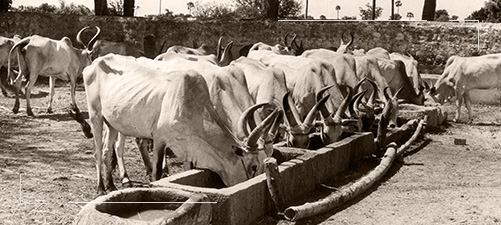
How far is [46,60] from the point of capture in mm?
14883

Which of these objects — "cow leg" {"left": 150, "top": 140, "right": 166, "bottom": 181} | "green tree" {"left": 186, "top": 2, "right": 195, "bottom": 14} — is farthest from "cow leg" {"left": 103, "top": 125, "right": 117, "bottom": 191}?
"green tree" {"left": 186, "top": 2, "right": 195, "bottom": 14}

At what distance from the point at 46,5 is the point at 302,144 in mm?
42283

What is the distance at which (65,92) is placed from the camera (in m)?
19.2

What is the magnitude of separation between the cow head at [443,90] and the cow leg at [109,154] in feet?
34.3

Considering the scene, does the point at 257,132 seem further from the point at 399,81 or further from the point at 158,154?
the point at 399,81

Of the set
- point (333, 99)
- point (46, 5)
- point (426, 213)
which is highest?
point (46, 5)

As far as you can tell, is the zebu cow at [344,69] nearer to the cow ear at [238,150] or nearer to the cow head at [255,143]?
the cow head at [255,143]

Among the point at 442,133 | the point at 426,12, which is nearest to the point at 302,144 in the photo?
the point at 442,133

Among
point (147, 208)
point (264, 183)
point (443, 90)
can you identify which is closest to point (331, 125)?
point (264, 183)

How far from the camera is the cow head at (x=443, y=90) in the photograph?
1670 cm

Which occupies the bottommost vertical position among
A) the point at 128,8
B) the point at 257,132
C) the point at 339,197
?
the point at 339,197

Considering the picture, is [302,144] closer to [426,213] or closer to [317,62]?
[426,213]

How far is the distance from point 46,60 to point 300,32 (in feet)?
32.0

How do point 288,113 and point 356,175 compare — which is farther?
point 356,175
